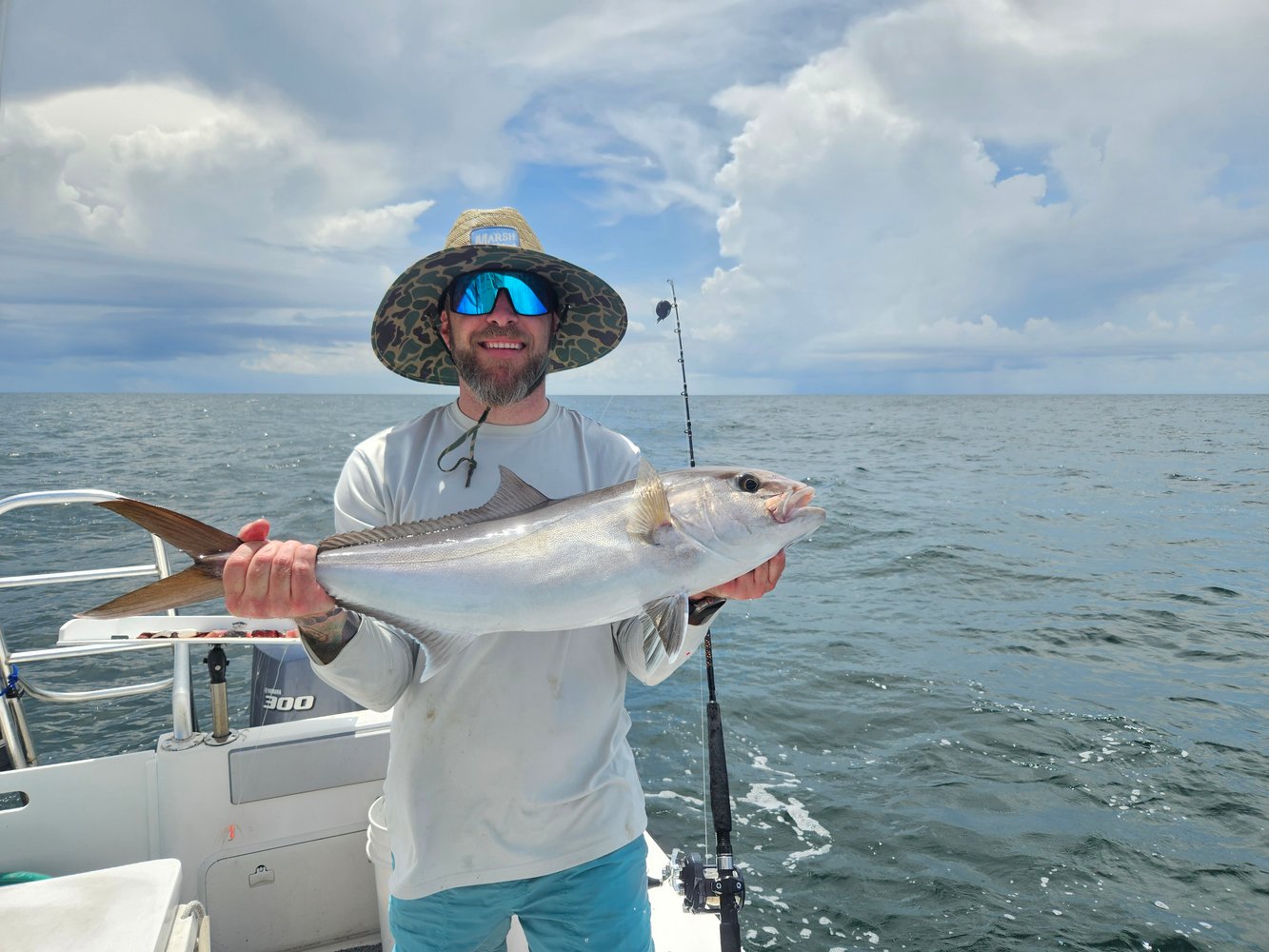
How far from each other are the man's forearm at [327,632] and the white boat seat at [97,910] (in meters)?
1.38

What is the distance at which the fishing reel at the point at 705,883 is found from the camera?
3.37 metres

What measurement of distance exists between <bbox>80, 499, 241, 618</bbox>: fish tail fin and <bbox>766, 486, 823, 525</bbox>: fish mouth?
1.61m

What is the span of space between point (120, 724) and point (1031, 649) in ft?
35.0

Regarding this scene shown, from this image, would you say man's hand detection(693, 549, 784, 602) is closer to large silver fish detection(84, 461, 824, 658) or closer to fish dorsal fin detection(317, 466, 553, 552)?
large silver fish detection(84, 461, 824, 658)

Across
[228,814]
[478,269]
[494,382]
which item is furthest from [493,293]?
[228,814]

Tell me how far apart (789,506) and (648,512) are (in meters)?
0.46

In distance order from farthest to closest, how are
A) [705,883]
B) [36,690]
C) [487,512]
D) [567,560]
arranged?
[36,690], [705,883], [487,512], [567,560]

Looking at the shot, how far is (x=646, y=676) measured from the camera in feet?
8.47

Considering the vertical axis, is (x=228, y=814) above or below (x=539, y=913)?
below

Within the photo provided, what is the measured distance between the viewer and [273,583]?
2248 millimetres

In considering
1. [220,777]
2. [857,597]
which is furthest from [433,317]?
[857,597]

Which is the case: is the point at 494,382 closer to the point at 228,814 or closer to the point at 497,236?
the point at 497,236

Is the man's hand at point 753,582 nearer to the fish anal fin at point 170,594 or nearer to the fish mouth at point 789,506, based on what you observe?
the fish mouth at point 789,506

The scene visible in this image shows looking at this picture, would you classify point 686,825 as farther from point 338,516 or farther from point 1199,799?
point 338,516
